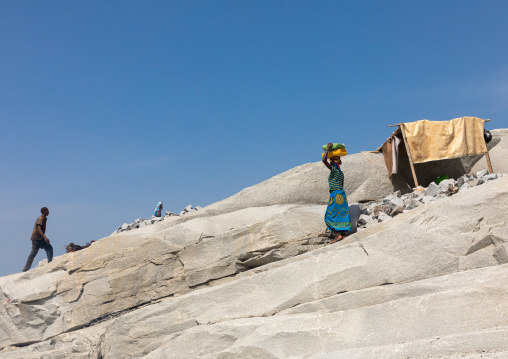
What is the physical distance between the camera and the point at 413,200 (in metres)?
8.38

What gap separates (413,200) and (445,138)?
9.48ft

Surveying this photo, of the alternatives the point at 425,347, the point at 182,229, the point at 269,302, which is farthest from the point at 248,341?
the point at 182,229

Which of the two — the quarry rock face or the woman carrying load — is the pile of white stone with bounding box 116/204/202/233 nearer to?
the quarry rock face

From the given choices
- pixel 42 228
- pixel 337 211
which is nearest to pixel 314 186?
pixel 337 211

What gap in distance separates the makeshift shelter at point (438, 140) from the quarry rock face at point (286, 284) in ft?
2.71

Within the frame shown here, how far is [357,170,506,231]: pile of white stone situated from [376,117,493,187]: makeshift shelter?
3.92ft

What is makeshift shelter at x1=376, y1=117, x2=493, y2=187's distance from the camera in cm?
1039

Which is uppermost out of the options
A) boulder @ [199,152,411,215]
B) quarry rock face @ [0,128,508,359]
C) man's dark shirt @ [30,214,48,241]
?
man's dark shirt @ [30,214,48,241]

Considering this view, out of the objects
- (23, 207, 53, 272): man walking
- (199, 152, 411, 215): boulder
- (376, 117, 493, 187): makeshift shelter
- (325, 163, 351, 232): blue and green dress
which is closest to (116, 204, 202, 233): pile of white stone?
(199, 152, 411, 215): boulder

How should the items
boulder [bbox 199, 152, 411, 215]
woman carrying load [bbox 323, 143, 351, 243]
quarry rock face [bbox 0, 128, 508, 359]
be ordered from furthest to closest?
boulder [bbox 199, 152, 411, 215] → woman carrying load [bbox 323, 143, 351, 243] → quarry rock face [bbox 0, 128, 508, 359]

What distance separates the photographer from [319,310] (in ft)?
20.5

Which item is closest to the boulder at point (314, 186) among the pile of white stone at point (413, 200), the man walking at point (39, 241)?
the pile of white stone at point (413, 200)

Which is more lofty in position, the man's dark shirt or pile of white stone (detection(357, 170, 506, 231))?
the man's dark shirt

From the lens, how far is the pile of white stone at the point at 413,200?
8328mm
